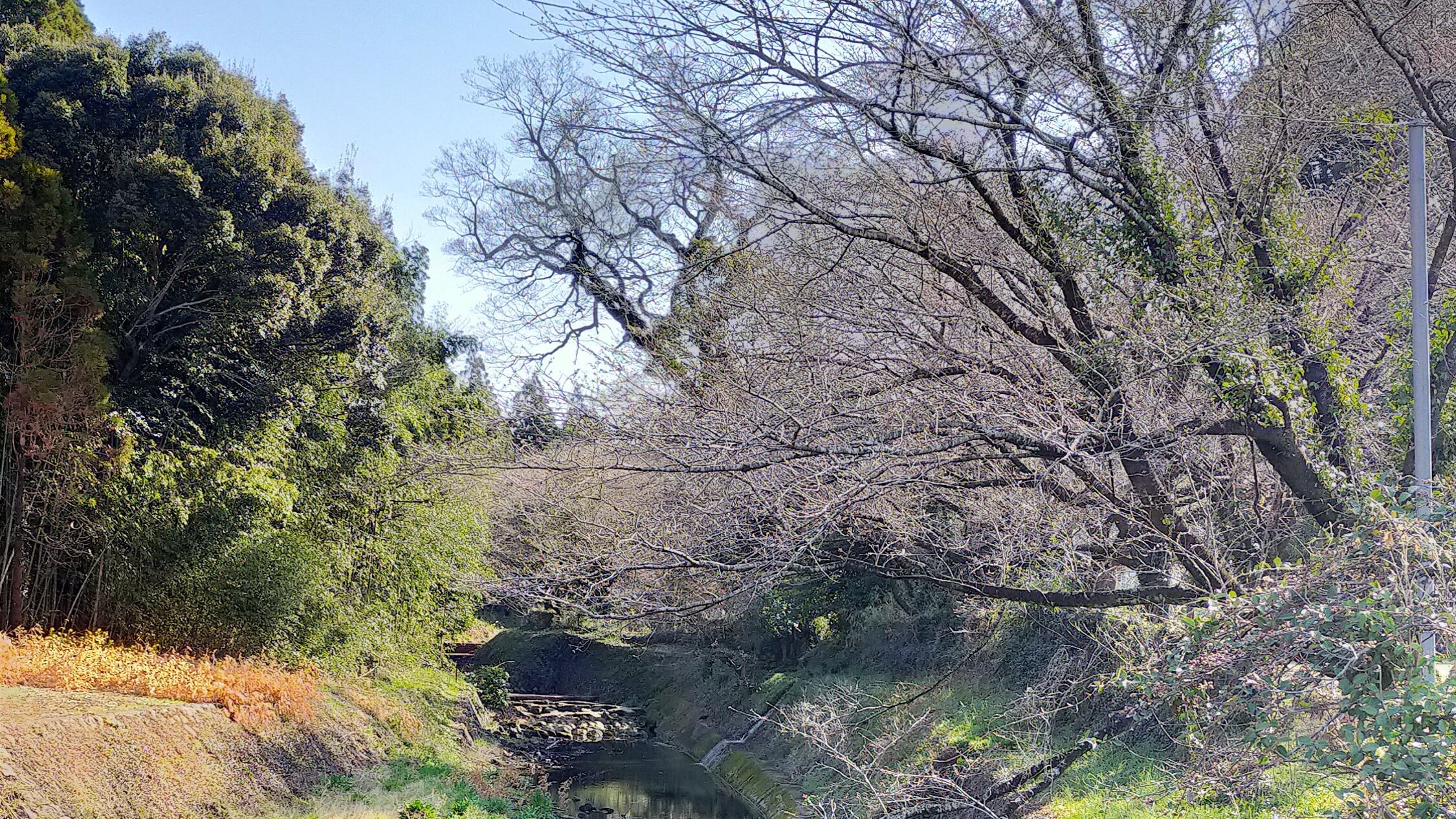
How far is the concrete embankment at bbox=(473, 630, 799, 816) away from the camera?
57.7 feet

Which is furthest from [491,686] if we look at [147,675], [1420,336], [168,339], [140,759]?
[1420,336]

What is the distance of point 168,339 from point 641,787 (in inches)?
428

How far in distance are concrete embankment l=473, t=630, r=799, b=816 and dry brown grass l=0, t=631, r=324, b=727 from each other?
21.6 feet

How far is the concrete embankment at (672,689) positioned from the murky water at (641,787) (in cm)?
35

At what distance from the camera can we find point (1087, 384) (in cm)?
739

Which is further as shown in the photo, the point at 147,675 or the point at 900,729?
the point at 900,729

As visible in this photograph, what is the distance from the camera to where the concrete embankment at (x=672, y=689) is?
57.7ft

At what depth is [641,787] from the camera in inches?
723

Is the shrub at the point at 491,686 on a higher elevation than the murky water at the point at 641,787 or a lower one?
higher

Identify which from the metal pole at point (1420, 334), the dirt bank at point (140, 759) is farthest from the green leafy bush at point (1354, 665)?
the dirt bank at point (140, 759)

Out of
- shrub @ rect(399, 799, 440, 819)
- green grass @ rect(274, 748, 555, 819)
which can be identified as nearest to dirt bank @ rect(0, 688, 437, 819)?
green grass @ rect(274, 748, 555, 819)

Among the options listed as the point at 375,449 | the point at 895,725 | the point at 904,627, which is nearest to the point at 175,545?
the point at 375,449

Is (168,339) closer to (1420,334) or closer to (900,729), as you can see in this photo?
(900,729)

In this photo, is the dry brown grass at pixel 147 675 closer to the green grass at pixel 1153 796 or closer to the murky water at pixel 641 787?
the murky water at pixel 641 787
